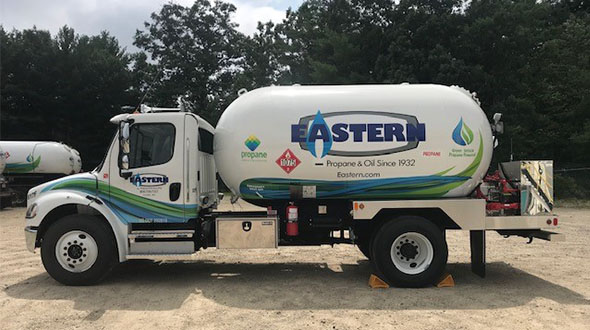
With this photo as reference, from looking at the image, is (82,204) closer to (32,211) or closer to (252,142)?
(32,211)

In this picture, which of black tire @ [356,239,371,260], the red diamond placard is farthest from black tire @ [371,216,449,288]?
the red diamond placard

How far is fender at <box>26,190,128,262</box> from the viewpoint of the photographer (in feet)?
23.7

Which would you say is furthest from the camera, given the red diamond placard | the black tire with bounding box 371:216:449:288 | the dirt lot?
the red diamond placard

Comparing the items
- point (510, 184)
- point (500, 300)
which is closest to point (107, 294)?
point (500, 300)

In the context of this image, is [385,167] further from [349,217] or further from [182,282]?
[182,282]

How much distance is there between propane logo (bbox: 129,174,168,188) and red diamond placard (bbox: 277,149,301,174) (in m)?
1.93

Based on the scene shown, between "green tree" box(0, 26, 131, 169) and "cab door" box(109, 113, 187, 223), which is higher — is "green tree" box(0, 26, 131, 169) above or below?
above

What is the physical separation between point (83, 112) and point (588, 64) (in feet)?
119

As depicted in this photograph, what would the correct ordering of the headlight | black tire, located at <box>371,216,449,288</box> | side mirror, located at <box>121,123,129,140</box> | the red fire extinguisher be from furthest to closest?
the red fire extinguisher
the headlight
black tire, located at <box>371,216,449,288</box>
side mirror, located at <box>121,123,129,140</box>

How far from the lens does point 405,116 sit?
7.37 meters

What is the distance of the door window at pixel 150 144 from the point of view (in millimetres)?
7352

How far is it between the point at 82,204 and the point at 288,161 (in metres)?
3.45

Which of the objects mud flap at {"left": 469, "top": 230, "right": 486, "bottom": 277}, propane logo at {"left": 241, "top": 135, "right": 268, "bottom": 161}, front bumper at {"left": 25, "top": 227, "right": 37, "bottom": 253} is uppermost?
propane logo at {"left": 241, "top": 135, "right": 268, "bottom": 161}

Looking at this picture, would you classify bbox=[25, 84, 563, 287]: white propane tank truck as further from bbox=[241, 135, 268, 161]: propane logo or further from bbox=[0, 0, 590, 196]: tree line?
bbox=[0, 0, 590, 196]: tree line
